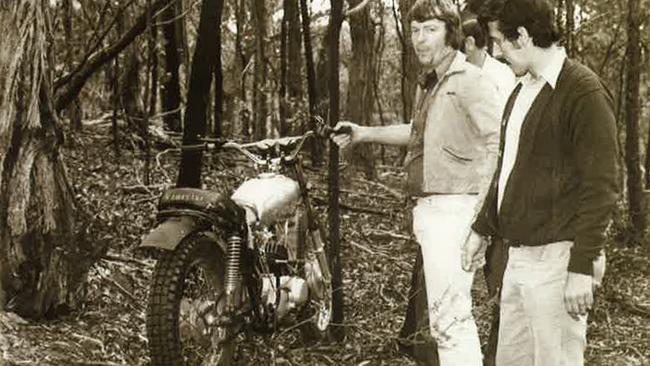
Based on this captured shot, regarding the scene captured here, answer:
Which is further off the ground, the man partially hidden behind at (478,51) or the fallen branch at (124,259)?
the man partially hidden behind at (478,51)

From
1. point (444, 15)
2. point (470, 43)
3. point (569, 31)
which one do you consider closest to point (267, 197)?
point (444, 15)

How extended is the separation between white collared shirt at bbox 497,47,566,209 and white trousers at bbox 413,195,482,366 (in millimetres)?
998

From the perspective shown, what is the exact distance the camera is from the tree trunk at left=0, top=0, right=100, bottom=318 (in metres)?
5.64

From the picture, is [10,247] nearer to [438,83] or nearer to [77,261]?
[77,261]

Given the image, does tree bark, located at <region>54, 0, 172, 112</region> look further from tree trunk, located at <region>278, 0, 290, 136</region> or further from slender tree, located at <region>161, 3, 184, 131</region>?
tree trunk, located at <region>278, 0, 290, 136</region>

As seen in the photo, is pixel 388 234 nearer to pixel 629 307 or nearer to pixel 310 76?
pixel 629 307

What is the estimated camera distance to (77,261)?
6352 millimetres

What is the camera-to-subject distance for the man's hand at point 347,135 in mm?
5895

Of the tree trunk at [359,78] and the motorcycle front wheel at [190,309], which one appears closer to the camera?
the motorcycle front wheel at [190,309]

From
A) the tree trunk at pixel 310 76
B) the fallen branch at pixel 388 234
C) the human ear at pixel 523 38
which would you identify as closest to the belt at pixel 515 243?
the human ear at pixel 523 38

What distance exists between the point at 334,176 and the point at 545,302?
2.78 m

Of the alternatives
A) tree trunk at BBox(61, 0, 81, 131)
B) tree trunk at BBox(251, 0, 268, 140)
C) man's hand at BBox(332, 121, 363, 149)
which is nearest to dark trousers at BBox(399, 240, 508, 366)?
man's hand at BBox(332, 121, 363, 149)

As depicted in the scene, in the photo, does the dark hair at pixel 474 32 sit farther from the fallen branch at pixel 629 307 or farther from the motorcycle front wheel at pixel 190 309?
the fallen branch at pixel 629 307

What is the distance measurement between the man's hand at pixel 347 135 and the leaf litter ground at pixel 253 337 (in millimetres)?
1161
